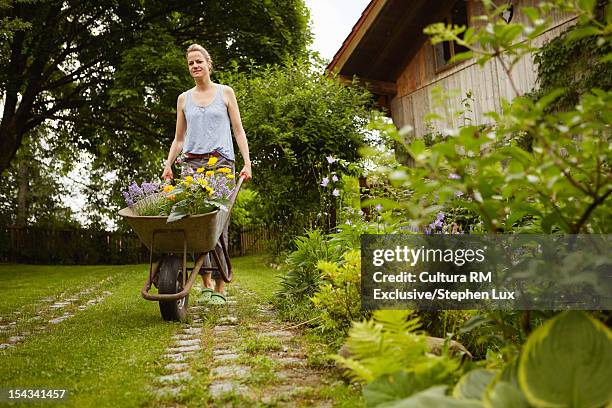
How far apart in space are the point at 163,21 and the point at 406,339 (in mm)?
10450

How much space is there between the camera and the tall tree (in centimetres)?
925

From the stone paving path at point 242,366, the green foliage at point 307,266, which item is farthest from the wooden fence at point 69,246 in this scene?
the stone paving path at point 242,366

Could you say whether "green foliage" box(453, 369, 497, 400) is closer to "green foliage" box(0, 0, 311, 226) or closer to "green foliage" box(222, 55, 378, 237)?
"green foliage" box(222, 55, 378, 237)

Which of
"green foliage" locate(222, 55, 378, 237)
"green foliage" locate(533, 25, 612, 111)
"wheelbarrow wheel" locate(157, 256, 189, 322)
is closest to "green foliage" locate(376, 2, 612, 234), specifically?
"wheelbarrow wheel" locate(157, 256, 189, 322)

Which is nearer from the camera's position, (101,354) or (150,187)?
(101,354)

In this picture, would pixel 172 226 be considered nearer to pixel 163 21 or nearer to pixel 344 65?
pixel 344 65

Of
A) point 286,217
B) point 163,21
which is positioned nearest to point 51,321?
point 286,217

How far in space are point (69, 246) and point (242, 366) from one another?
41.6 ft

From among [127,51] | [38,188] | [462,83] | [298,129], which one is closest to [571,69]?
[462,83]

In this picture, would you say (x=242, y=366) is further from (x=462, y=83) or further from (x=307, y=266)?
(x=462, y=83)

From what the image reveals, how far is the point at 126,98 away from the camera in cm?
914

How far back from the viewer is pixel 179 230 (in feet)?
10.7

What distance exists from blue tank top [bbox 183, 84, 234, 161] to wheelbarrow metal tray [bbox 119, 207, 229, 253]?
68 centimetres

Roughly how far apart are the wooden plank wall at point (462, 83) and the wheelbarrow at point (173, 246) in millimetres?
2983
